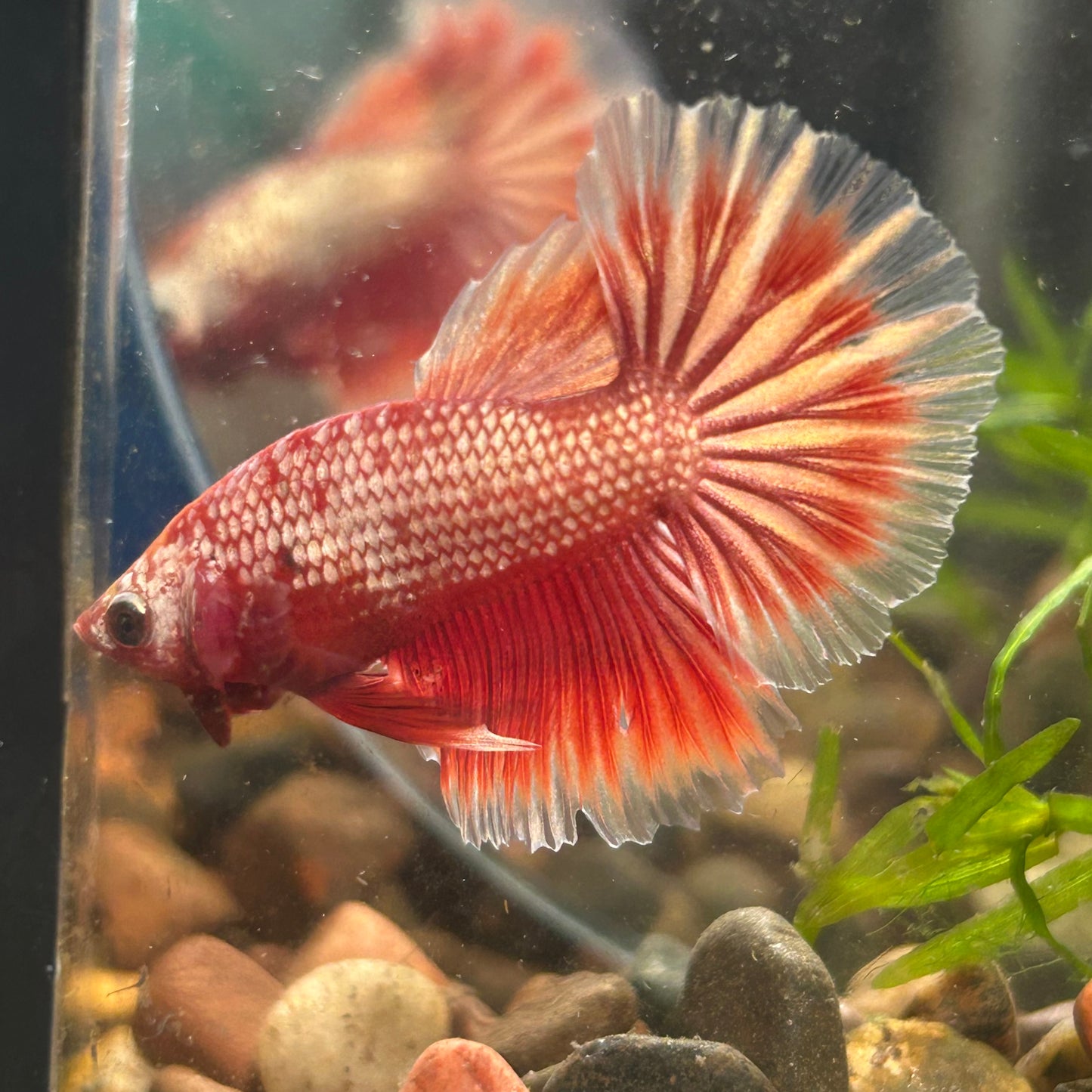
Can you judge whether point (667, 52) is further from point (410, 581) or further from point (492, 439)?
point (410, 581)

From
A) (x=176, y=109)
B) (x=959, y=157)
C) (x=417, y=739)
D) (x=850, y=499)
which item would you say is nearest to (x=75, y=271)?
(x=176, y=109)

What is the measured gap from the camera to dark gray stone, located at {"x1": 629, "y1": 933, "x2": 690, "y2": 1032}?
1379mm

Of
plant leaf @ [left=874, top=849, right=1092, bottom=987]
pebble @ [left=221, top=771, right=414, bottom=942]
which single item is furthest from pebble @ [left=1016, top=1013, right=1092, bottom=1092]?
pebble @ [left=221, top=771, right=414, bottom=942]

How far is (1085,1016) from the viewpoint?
4.44 feet

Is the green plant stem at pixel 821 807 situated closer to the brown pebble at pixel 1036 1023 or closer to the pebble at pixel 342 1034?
the brown pebble at pixel 1036 1023

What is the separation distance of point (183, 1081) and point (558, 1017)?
503 mm

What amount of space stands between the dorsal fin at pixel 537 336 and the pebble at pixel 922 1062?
3.48 ft

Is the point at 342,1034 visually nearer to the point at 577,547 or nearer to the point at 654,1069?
the point at 654,1069

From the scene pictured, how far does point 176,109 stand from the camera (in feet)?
4.25

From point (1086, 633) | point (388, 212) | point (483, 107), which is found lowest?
point (1086, 633)

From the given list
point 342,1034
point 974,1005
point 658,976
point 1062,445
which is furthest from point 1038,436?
point 342,1034

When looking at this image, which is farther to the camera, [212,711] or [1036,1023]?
[1036,1023]

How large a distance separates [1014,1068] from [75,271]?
1.76 metres

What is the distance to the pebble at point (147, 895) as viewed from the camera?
129 centimetres
